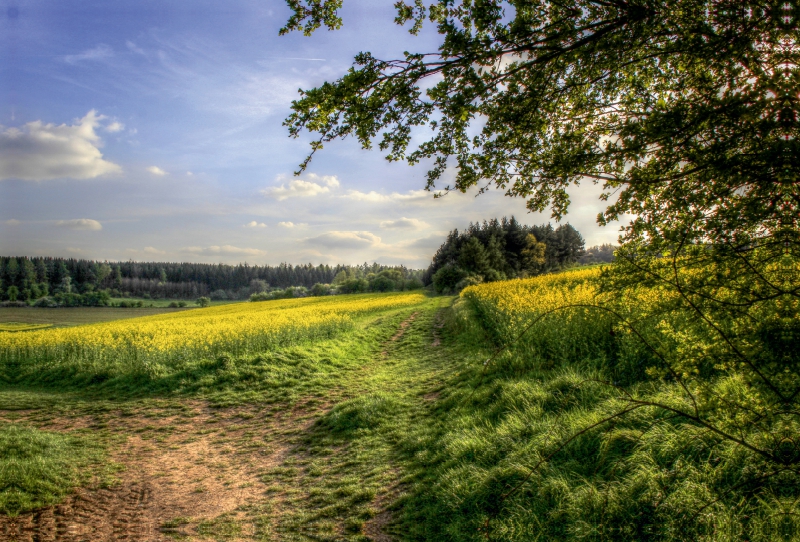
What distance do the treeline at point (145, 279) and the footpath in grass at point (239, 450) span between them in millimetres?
66398

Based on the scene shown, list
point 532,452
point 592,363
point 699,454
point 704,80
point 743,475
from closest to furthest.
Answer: point 704,80
point 743,475
point 699,454
point 532,452
point 592,363

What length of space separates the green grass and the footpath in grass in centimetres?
4

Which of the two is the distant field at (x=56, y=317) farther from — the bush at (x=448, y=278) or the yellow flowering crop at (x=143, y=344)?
the bush at (x=448, y=278)

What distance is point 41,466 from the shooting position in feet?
17.4

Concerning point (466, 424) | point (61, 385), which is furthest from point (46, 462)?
point (61, 385)

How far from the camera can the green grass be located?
4676mm

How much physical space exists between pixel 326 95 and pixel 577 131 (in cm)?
227

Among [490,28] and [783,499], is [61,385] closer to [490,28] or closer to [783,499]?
[490,28]

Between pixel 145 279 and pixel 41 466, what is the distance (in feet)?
388

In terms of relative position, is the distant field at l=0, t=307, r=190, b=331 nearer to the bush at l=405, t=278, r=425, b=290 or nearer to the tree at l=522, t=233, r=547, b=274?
the bush at l=405, t=278, r=425, b=290

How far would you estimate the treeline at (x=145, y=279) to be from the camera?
224 feet

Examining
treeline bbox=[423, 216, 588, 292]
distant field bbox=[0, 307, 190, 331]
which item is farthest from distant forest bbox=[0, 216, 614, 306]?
distant field bbox=[0, 307, 190, 331]

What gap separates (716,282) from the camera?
2.30 m

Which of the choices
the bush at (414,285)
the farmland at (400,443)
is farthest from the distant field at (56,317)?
the bush at (414,285)
